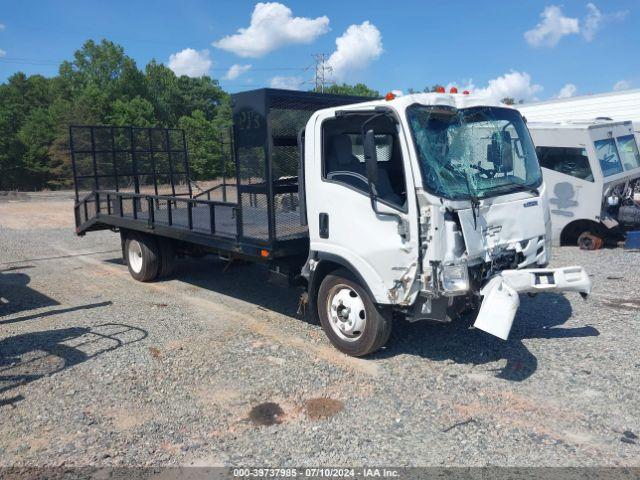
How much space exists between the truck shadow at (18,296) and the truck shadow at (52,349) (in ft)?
4.59

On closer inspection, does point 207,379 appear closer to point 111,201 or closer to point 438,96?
point 438,96

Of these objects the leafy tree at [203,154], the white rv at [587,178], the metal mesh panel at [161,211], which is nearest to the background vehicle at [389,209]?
the metal mesh panel at [161,211]

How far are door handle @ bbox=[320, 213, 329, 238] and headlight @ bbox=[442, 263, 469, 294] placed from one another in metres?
1.30

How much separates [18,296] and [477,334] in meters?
6.49

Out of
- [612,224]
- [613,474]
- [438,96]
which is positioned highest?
[438,96]

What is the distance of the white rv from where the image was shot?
34.7ft

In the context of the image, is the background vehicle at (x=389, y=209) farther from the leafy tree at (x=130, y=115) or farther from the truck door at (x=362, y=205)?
the leafy tree at (x=130, y=115)

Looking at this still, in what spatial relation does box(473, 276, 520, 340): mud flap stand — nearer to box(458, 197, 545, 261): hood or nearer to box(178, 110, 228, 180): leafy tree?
box(458, 197, 545, 261): hood

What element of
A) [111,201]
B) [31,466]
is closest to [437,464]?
[31,466]

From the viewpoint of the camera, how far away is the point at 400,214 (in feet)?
15.3

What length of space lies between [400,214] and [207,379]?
2.28m

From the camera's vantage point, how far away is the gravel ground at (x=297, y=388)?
3789 mm

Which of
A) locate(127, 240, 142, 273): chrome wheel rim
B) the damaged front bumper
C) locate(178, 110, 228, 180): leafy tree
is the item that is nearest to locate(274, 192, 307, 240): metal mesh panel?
the damaged front bumper

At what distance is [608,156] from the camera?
10914 mm
